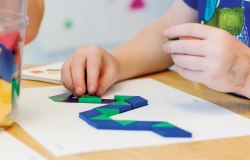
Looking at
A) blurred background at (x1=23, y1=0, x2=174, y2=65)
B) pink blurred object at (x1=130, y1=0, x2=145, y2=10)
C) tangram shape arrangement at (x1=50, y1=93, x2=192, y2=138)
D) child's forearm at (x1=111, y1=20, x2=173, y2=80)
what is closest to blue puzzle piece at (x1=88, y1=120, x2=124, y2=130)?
tangram shape arrangement at (x1=50, y1=93, x2=192, y2=138)

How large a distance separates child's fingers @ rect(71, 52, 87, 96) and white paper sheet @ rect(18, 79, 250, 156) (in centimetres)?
5

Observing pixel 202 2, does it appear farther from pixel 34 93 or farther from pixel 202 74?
pixel 34 93

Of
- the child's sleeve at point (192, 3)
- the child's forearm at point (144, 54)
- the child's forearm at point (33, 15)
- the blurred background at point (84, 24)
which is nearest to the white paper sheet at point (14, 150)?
the child's forearm at point (144, 54)

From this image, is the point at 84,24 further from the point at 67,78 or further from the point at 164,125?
the point at 164,125

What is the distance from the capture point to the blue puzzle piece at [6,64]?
0.40 meters

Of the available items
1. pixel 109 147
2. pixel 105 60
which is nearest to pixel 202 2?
pixel 105 60

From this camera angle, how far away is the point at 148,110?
52 cm

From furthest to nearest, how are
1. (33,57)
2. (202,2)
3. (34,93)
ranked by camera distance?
(33,57), (202,2), (34,93)

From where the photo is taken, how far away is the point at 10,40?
0.41m

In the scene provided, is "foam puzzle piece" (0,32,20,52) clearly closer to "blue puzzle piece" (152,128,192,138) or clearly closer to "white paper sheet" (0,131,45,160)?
"white paper sheet" (0,131,45,160)

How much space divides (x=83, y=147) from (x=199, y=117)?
0.69ft

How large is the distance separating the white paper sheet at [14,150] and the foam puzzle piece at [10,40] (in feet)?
0.41

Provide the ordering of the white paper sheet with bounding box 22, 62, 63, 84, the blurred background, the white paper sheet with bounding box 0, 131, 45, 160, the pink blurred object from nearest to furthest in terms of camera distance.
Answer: the white paper sheet with bounding box 0, 131, 45, 160, the white paper sheet with bounding box 22, 62, 63, 84, the blurred background, the pink blurred object

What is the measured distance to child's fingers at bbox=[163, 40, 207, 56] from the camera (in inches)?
19.3
